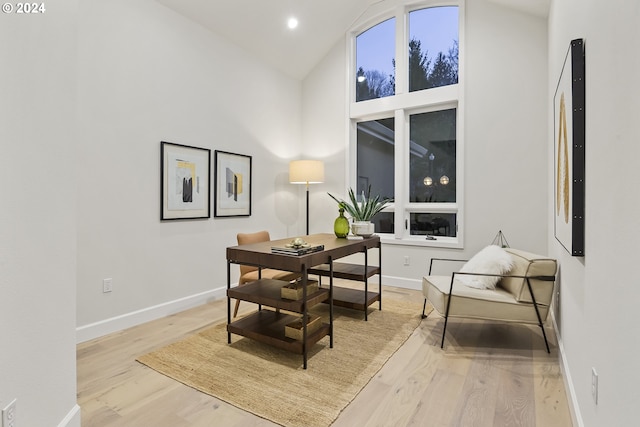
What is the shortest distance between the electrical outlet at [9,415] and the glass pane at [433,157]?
4086mm

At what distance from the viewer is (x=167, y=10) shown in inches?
132

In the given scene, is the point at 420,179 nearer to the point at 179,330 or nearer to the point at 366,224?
the point at 366,224

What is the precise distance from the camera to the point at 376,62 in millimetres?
4746

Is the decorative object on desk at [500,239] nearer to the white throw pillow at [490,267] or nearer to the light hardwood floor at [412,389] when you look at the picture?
the white throw pillow at [490,267]

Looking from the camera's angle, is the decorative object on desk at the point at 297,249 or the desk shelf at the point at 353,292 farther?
the desk shelf at the point at 353,292

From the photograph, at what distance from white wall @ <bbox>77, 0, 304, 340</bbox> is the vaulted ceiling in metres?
0.15

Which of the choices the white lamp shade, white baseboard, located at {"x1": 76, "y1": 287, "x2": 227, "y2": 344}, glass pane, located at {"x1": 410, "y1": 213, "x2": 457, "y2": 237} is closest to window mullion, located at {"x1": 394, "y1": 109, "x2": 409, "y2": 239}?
glass pane, located at {"x1": 410, "y1": 213, "x2": 457, "y2": 237}

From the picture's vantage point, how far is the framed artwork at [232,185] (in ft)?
12.9

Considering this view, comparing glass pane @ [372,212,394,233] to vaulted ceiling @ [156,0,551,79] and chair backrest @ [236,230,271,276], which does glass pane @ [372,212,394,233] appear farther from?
vaulted ceiling @ [156,0,551,79]

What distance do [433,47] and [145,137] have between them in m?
3.55

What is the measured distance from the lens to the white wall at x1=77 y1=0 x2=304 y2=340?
2.77m

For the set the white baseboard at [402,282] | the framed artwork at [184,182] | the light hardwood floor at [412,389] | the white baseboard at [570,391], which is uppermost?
the framed artwork at [184,182]

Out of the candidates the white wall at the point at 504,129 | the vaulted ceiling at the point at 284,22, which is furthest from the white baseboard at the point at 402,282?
the vaulted ceiling at the point at 284,22

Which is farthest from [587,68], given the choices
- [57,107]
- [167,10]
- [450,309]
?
[167,10]
